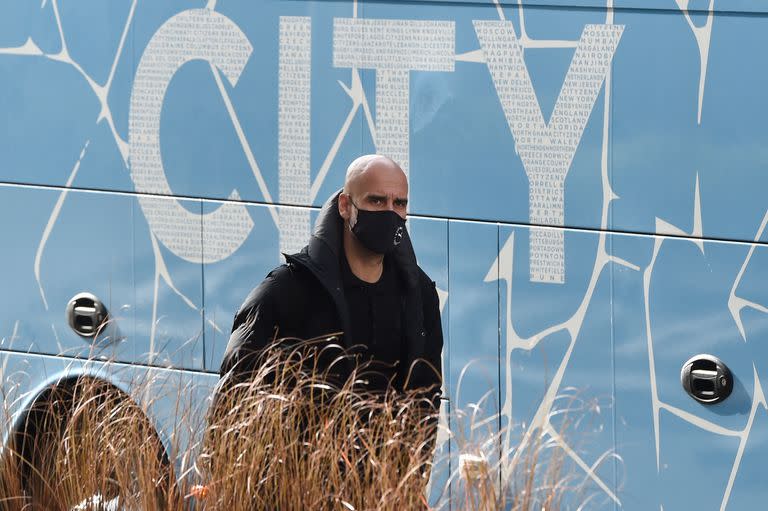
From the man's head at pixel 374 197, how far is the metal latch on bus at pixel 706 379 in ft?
4.59

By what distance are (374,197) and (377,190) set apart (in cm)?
3

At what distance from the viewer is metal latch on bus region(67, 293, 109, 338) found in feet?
23.2

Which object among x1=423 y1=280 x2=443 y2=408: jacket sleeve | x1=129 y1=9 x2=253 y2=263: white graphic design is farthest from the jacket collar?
x1=129 y1=9 x2=253 y2=263: white graphic design

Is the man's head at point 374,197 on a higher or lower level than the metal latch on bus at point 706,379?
higher

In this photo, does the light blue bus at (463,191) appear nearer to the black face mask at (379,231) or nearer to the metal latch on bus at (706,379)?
the metal latch on bus at (706,379)

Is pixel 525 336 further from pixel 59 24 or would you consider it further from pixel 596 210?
pixel 59 24

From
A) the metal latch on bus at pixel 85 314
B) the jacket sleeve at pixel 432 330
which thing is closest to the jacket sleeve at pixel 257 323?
the jacket sleeve at pixel 432 330

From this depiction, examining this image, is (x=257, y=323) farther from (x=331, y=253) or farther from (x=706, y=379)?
(x=706, y=379)

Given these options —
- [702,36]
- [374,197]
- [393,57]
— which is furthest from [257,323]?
[702,36]

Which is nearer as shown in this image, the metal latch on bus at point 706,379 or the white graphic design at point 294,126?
the metal latch on bus at point 706,379

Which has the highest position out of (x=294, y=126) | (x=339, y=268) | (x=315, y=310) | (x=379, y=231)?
(x=294, y=126)

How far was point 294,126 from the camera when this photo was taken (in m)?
6.54

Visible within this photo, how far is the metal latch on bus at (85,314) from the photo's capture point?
7062mm

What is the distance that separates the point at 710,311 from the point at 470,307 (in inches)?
40.4
